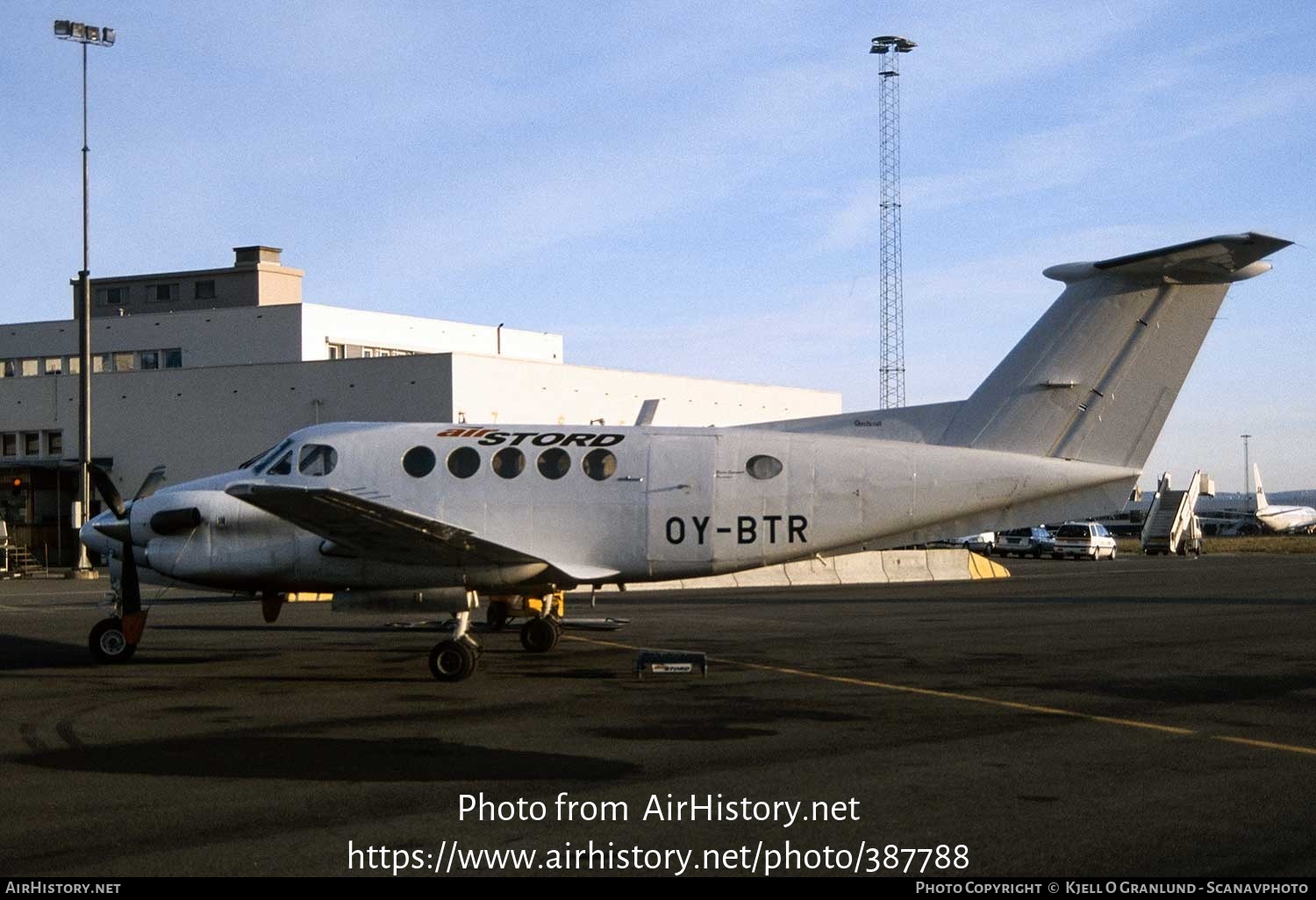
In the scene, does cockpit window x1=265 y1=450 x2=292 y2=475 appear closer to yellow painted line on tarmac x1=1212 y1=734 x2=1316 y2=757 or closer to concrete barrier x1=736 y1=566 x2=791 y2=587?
yellow painted line on tarmac x1=1212 y1=734 x2=1316 y2=757

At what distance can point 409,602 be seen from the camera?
15930 mm

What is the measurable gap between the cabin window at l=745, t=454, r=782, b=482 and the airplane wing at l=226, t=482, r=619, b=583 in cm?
226

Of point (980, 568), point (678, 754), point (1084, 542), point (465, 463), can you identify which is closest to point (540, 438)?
point (465, 463)

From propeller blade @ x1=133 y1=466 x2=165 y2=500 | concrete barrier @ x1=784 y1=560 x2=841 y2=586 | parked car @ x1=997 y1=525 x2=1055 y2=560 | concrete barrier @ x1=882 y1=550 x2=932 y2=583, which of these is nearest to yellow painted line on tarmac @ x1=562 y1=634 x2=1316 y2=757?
propeller blade @ x1=133 y1=466 x2=165 y2=500

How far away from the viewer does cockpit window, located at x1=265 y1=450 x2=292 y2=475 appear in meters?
17.5

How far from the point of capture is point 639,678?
1566 cm

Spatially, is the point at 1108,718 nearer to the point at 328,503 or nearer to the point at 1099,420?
the point at 1099,420

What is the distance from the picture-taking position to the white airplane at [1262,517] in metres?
99.9

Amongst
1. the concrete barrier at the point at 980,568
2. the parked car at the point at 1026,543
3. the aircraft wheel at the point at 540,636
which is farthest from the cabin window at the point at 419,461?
the parked car at the point at 1026,543

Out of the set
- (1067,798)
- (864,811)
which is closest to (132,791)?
(864,811)

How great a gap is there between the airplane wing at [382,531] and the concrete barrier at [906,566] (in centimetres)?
2597

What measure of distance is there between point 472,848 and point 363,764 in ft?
9.54

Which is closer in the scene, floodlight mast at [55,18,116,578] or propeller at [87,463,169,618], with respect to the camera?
propeller at [87,463,169,618]

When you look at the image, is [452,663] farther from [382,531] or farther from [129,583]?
[129,583]
